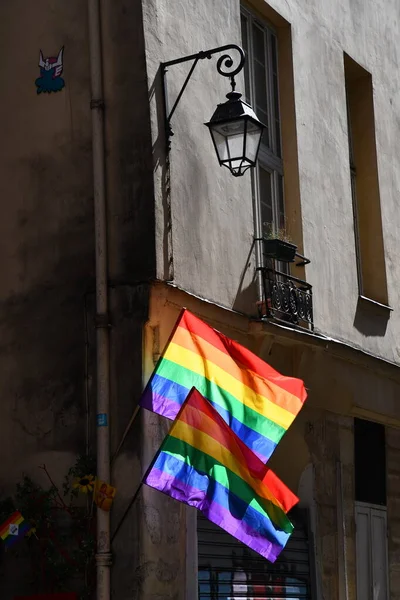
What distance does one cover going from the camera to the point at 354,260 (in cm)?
1194

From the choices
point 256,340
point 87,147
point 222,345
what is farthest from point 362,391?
point 87,147

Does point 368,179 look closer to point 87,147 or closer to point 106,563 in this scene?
point 87,147

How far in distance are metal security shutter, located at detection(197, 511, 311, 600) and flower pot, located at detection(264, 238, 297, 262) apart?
215 cm

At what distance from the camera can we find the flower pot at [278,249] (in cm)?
1017

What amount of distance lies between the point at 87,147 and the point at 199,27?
1.55 m

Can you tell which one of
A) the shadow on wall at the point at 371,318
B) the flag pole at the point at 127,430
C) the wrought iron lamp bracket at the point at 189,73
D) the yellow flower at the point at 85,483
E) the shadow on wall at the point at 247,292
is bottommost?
the yellow flower at the point at 85,483

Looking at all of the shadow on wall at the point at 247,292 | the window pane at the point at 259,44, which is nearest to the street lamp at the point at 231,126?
the shadow on wall at the point at 247,292

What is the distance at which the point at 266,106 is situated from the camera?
11242mm

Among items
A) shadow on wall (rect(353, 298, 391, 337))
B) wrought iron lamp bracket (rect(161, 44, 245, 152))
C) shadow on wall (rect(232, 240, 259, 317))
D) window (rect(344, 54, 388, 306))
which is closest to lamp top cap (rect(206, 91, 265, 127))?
wrought iron lamp bracket (rect(161, 44, 245, 152))

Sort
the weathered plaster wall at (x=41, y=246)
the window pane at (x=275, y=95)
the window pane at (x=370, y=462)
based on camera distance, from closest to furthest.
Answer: the weathered plaster wall at (x=41, y=246)
the window pane at (x=275, y=95)
the window pane at (x=370, y=462)

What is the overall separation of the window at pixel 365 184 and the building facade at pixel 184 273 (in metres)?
0.63

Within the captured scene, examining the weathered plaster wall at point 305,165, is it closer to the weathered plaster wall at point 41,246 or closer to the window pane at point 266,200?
the window pane at point 266,200

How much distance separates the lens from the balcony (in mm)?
10031

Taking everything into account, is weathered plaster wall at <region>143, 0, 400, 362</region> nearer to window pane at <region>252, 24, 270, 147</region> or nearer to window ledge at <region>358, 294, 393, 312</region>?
window ledge at <region>358, 294, 393, 312</region>
